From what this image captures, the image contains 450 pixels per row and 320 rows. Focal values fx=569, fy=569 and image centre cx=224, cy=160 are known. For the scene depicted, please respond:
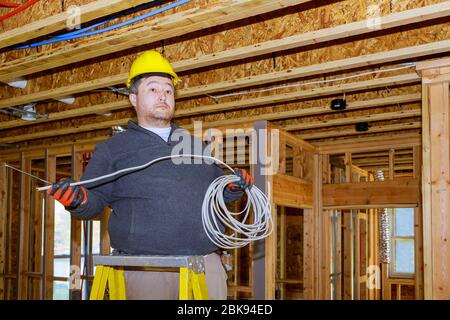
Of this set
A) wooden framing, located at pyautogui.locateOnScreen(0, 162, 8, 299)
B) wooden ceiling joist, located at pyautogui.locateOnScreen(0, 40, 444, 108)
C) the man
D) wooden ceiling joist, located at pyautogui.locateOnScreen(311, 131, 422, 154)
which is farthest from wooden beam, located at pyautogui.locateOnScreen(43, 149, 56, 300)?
the man

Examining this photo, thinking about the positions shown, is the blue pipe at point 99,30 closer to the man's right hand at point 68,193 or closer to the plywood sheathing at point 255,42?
the plywood sheathing at point 255,42

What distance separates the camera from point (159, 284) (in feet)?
7.07

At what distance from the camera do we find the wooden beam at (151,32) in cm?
294

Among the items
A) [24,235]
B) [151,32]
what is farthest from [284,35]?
[24,235]

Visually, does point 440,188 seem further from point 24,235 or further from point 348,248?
point 24,235

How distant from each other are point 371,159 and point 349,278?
1.79 m

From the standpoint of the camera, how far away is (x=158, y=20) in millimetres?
3213

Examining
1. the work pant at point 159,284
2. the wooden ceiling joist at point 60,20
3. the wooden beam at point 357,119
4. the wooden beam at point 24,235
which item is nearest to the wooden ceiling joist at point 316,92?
the wooden beam at point 357,119

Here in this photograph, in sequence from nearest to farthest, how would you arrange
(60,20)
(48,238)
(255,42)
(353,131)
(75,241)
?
1. (60,20)
2. (255,42)
3. (353,131)
4. (75,241)
5. (48,238)

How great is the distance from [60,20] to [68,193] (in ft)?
5.21

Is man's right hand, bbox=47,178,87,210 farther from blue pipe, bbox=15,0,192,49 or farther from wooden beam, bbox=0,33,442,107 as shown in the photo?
wooden beam, bbox=0,33,442,107

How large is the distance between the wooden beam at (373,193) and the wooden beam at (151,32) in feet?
12.4

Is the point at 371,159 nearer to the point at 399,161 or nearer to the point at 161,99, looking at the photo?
the point at 399,161
